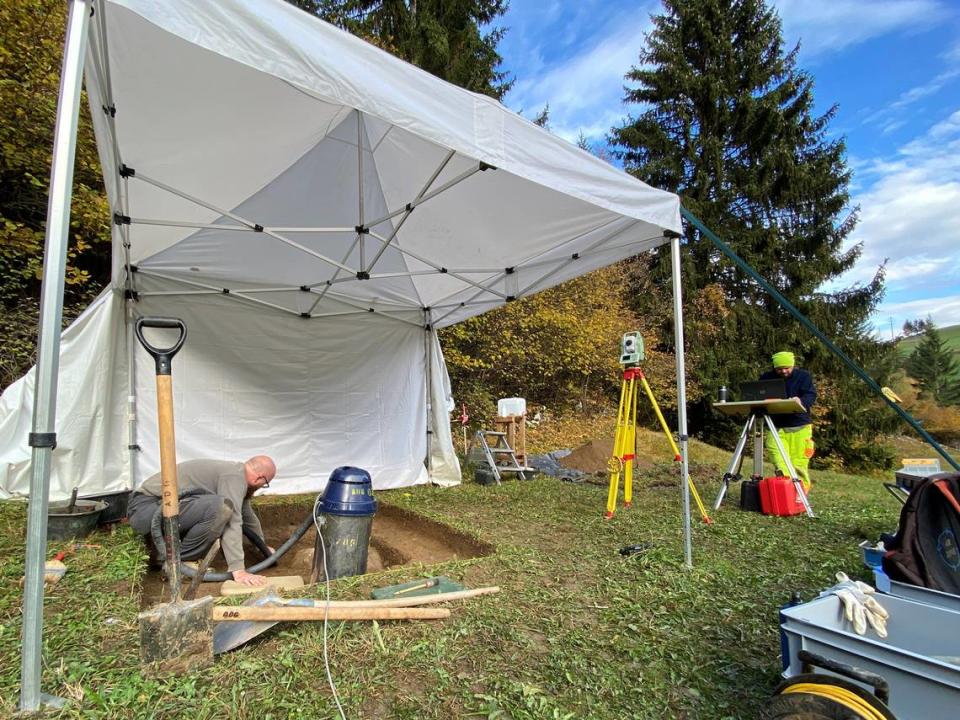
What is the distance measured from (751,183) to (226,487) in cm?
1494

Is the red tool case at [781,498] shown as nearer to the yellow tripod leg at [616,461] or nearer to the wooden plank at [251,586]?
the yellow tripod leg at [616,461]

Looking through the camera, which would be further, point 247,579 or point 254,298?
point 254,298

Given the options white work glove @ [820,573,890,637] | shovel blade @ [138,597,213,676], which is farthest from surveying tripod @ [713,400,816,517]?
shovel blade @ [138,597,213,676]

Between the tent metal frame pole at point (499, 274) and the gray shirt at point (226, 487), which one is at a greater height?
the tent metal frame pole at point (499, 274)

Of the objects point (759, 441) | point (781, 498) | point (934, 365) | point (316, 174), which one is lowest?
point (781, 498)

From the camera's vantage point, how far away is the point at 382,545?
15.5ft

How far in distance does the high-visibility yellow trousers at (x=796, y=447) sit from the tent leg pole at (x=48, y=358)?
5505 mm

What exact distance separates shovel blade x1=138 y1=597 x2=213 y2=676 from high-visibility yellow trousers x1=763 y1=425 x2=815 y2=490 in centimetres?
502

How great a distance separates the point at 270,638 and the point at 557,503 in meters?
3.84

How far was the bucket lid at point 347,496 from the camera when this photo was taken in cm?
334

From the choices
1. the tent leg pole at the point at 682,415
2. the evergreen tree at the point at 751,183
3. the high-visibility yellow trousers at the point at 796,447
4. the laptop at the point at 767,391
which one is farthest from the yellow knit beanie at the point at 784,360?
the evergreen tree at the point at 751,183

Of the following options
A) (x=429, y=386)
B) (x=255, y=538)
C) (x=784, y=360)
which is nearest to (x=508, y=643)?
(x=255, y=538)

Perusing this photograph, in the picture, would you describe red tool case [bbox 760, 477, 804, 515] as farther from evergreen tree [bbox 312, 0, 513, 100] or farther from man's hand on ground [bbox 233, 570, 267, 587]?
evergreen tree [bbox 312, 0, 513, 100]

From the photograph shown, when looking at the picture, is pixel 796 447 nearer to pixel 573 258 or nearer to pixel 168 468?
pixel 573 258
